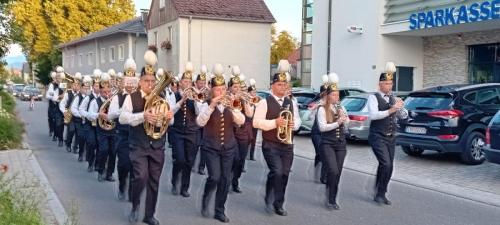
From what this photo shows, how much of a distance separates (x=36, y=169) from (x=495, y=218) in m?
7.77

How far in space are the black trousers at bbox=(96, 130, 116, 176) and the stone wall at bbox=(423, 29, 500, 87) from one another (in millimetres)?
14756

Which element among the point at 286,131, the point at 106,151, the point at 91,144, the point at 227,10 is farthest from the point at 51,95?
the point at 227,10

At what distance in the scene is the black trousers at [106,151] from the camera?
9.91 metres

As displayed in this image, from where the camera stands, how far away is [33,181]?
8945mm

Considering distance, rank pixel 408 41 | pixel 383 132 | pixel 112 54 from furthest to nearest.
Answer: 1. pixel 112 54
2. pixel 408 41
3. pixel 383 132

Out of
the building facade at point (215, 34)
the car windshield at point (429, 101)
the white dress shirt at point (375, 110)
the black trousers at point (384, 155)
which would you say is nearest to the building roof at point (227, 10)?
the building facade at point (215, 34)

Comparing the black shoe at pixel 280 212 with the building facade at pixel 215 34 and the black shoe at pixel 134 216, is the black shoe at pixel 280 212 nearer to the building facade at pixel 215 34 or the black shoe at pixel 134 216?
the black shoe at pixel 134 216

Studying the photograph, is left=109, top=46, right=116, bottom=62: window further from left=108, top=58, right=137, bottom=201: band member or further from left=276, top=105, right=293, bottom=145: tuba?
left=276, top=105, right=293, bottom=145: tuba

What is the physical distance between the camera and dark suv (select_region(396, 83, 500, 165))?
11.6 meters

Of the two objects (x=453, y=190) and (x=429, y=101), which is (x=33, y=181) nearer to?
(x=453, y=190)

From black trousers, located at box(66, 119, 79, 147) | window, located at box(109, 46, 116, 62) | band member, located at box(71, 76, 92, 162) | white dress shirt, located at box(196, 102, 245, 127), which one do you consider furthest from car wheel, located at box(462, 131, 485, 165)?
window, located at box(109, 46, 116, 62)

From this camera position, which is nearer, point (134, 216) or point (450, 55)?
point (134, 216)

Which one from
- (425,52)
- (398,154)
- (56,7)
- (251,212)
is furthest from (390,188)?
(56,7)

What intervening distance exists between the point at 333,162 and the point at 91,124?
16.5 feet
